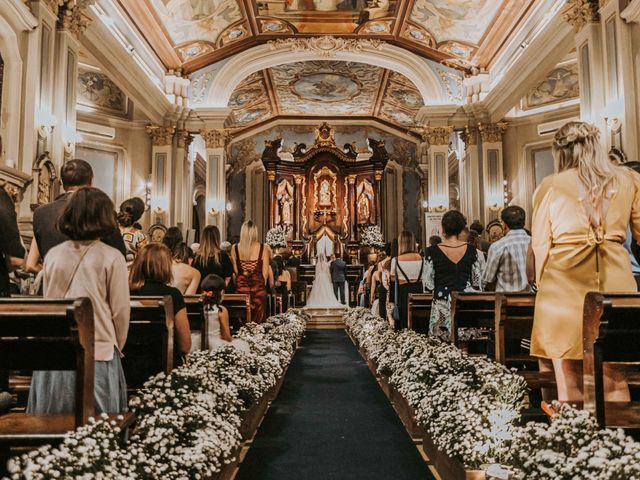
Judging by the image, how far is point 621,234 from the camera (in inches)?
113

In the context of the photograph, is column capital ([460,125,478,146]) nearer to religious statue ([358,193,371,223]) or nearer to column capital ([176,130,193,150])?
column capital ([176,130,193,150])

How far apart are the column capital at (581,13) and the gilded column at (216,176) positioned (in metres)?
9.22

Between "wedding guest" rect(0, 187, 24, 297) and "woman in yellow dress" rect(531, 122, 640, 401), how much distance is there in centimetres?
270

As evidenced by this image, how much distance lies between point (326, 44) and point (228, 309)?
33.1 feet

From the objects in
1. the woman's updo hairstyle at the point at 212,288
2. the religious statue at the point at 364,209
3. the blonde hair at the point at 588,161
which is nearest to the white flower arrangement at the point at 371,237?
the religious statue at the point at 364,209

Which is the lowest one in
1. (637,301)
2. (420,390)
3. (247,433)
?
(247,433)

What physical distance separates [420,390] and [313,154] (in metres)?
18.9

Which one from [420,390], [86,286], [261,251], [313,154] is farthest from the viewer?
[313,154]

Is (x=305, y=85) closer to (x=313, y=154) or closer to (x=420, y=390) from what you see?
(x=313, y=154)

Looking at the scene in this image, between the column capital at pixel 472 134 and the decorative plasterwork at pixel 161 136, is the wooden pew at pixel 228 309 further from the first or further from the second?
the column capital at pixel 472 134

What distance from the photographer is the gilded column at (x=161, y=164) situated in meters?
15.1

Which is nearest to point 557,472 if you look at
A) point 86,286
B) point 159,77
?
point 86,286

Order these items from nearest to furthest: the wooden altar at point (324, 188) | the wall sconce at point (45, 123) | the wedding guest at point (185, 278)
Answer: the wedding guest at point (185, 278) → the wall sconce at point (45, 123) → the wooden altar at point (324, 188)

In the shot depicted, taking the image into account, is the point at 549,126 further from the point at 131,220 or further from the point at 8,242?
the point at 8,242
